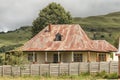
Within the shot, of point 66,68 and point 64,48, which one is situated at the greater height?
point 64,48

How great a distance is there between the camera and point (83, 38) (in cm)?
8150

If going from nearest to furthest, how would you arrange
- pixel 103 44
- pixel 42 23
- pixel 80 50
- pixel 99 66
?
pixel 99 66 → pixel 80 50 → pixel 103 44 → pixel 42 23

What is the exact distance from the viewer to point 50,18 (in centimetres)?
11669

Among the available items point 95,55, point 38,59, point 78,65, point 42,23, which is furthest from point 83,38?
point 42,23

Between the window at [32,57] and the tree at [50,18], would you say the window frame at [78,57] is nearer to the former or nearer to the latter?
the window at [32,57]

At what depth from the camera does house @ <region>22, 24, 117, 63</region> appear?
78.7 metres

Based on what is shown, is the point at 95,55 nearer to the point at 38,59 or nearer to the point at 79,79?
the point at 38,59

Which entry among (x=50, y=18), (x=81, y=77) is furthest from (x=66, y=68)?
(x=50, y=18)

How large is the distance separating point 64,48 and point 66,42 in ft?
6.88

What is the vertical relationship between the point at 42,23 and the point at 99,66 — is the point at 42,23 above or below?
above

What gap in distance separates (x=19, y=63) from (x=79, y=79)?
1428cm

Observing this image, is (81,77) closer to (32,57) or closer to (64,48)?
(64,48)

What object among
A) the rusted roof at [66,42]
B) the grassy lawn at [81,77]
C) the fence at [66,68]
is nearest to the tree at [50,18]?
the rusted roof at [66,42]

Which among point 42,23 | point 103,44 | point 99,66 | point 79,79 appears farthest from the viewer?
point 42,23
